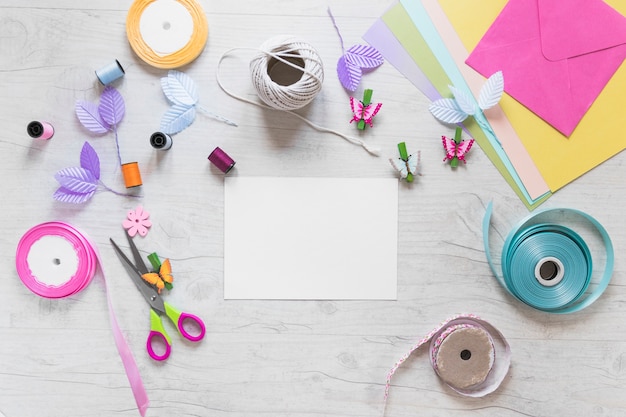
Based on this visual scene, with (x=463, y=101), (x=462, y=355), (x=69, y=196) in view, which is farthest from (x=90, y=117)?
(x=462, y=355)

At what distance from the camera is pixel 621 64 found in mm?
1018

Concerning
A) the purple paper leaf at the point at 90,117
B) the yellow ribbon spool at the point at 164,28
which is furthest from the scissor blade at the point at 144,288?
the yellow ribbon spool at the point at 164,28

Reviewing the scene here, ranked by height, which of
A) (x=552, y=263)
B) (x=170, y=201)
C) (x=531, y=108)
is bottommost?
(x=552, y=263)

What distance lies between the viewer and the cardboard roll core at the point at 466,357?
1.00 m

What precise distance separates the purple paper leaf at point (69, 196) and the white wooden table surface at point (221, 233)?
0.02 metres

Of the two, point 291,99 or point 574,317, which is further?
point 574,317

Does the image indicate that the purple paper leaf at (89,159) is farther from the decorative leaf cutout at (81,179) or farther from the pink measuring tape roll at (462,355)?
the pink measuring tape roll at (462,355)

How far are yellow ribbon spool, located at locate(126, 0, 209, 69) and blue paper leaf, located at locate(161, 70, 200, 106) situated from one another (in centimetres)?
2

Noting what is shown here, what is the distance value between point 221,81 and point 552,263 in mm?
732

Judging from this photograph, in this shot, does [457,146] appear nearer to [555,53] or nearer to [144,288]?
[555,53]

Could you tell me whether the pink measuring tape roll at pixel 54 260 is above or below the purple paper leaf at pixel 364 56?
below

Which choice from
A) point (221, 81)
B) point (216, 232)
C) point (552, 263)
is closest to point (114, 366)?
point (216, 232)

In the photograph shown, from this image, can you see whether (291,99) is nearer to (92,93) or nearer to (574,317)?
(92,93)

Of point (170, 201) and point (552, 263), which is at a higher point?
point (170, 201)
